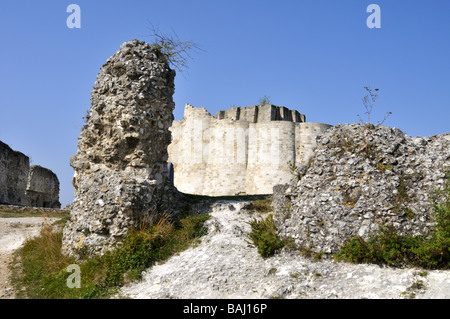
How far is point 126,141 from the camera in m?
9.73

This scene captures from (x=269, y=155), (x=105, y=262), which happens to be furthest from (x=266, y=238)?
(x=269, y=155)

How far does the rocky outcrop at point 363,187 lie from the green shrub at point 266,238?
0.17 meters

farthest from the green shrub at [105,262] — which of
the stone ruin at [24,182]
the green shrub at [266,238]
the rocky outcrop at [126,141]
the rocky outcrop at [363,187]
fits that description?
the stone ruin at [24,182]

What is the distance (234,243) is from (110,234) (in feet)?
8.21

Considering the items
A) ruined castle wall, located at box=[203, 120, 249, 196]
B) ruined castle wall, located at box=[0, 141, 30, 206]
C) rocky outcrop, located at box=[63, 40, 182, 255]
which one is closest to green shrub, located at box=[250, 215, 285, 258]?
rocky outcrop, located at box=[63, 40, 182, 255]

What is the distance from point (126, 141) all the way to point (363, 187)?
5.51 metres

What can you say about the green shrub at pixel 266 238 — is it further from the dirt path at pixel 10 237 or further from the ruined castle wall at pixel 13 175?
the ruined castle wall at pixel 13 175

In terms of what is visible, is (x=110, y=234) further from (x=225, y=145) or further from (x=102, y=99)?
(x=225, y=145)

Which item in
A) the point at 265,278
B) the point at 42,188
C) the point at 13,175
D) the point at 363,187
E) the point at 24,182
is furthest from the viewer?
the point at 42,188

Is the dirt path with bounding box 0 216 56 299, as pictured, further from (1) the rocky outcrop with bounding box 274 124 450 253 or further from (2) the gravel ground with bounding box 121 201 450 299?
(1) the rocky outcrop with bounding box 274 124 450 253

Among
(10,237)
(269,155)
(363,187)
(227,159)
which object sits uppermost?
(269,155)

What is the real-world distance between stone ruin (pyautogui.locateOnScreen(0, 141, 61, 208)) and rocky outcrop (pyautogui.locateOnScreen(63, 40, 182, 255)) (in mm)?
12026

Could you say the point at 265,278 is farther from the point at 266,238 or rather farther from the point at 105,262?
the point at 105,262
